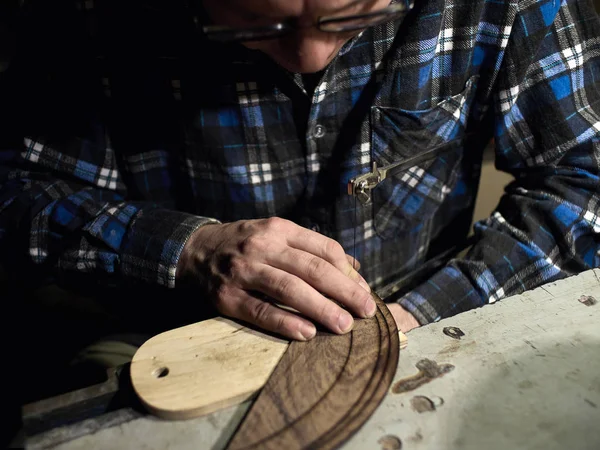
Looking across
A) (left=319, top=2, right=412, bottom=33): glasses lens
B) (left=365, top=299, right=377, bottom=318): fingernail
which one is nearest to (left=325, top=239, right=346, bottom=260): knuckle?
(left=365, top=299, right=377, bottom=318): fingernail

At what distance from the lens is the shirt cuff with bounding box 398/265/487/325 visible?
41.4 inches

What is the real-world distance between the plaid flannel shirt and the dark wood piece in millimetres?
339

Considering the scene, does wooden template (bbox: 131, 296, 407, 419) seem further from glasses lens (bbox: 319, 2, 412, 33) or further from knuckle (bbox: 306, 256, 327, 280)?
glasses lens (bbox: 319, 2, 412, 33)

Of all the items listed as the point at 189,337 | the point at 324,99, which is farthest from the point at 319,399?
the point at 324,99

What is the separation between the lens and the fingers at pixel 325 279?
80 centimetres

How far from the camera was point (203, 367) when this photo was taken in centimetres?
72

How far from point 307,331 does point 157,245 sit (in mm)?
400

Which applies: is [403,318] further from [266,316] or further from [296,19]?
[296,19]

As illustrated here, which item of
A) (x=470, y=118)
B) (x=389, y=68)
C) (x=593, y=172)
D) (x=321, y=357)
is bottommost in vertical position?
(x=321, y=357)

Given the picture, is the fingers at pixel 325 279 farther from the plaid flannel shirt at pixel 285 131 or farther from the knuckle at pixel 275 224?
the plaid flannel shirt at pixel 285 131

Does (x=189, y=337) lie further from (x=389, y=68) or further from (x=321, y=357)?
(x=389, y=68)

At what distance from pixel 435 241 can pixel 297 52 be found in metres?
0.88

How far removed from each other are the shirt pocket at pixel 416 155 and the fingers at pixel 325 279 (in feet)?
1.41

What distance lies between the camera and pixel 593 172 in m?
1.17
